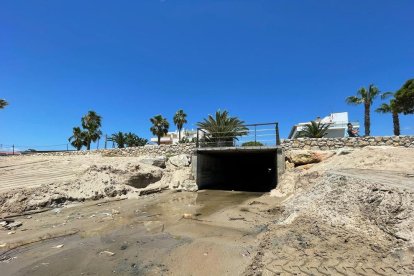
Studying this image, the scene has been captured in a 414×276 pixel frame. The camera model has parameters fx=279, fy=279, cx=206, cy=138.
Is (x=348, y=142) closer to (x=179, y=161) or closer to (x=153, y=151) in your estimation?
(x=179, y=161)

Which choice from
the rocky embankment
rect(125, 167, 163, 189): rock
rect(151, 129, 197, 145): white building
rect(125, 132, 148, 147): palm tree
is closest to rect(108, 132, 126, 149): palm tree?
rect(125, 132, 148, 147): palm tree

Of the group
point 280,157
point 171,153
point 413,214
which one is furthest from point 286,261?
point 171,153

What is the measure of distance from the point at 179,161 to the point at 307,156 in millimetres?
9606

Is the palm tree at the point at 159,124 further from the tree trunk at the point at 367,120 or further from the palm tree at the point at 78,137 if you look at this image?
the tree trunk at the point at 367,120

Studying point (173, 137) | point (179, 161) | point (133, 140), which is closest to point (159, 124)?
point (133, 140)

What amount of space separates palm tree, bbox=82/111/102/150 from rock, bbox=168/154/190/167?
2719 centimetres

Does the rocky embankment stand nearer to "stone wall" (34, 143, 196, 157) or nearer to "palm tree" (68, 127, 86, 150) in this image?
"stone wall" (34, 143, 196, 157)

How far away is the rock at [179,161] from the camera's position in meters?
21.8

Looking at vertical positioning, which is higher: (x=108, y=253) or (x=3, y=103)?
(x=3, y=103)

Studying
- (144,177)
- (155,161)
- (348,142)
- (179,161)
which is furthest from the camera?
(179,161)

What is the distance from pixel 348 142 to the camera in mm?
18219

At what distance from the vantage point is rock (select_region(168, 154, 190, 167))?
71.5 feet

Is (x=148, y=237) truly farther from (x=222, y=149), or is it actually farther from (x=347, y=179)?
(x=222, y=149)

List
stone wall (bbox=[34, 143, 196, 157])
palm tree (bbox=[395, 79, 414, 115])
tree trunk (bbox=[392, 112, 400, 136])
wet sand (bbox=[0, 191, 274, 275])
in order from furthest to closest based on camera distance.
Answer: tree trunk (bbox=[392, 112, 400, 136]), stone wall (bbox=[34, 143, 196, 157]), palm tree (bbox=[395, 79, 414, 115]), wet sand (bbox=[0, 191, 274, 275])
